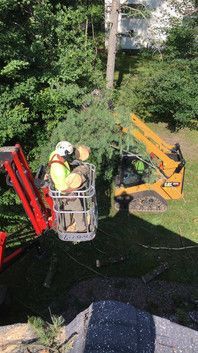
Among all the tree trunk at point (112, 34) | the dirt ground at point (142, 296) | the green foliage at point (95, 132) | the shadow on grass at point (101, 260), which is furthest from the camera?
the tree trunk at point (112, 34)

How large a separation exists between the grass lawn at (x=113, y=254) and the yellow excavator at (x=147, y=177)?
40 cm

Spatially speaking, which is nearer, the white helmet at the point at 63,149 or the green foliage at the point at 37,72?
the white helmet at the point at 63,149

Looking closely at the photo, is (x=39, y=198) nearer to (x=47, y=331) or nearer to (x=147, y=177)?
(x=47, y=331)

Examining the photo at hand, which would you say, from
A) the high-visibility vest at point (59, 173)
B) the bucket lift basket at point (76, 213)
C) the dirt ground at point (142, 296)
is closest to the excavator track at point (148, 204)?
the dirt ground at point (142, 296)

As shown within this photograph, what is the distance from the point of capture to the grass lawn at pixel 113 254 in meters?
10.6

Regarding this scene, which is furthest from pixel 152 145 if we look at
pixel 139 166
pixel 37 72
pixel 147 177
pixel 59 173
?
pixel 59 173

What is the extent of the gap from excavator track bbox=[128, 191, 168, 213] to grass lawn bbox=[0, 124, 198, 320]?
0.21 meters

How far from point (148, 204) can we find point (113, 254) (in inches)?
93.1

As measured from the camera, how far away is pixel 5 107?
11.7 meters

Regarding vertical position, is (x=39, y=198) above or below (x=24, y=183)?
below

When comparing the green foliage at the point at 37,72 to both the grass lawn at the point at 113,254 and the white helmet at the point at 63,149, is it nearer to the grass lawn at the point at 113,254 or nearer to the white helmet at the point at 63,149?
the grass lawn at the point at 113,254

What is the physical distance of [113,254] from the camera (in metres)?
11.8

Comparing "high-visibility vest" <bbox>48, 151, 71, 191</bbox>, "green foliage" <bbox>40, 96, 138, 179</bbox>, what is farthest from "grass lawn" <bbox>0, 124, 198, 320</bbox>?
"high-visibility vest" <bbox>48, 151, 71, 191</bbox>

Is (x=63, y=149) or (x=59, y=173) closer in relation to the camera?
(x=59, y=173)
